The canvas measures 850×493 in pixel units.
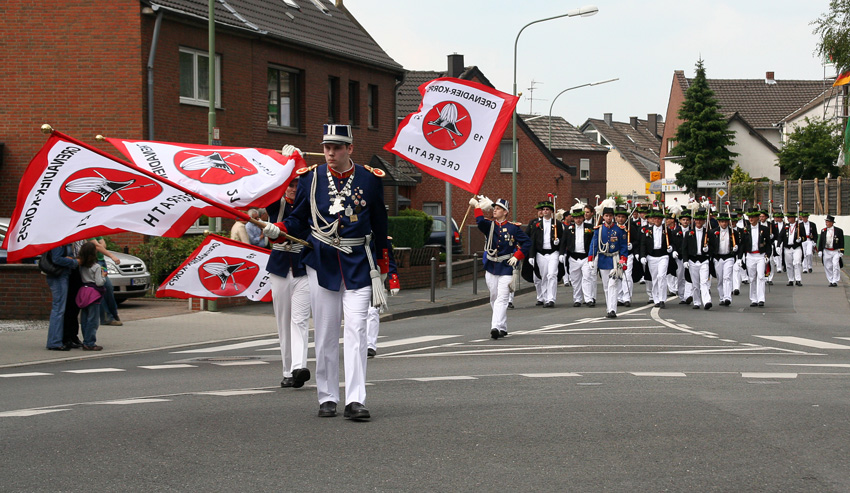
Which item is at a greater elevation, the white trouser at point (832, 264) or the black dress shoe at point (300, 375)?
the white trouser at point (832, 264)

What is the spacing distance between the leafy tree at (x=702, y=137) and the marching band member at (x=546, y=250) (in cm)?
5215

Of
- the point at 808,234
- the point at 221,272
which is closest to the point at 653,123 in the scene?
the point at 808,234

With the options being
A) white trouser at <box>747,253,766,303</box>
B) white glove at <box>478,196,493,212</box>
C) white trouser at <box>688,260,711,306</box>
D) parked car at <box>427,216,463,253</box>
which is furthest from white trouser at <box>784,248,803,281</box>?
white glove at <box>478,196,493,212</box>

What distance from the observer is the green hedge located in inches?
1295

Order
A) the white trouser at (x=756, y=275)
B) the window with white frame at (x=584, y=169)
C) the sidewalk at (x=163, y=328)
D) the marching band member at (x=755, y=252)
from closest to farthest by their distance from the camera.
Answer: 1. the sidewalk at (x=163, y=328)
2. the white trouser at (x=756, y=275)
3. the marching band member at (x=755, y=252)
4. the window with white frame at (x=584, y=169)

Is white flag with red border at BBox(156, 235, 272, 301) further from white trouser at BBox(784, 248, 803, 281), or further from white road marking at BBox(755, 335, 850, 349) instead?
white trouser at BBox(784, 248, 803, 281)

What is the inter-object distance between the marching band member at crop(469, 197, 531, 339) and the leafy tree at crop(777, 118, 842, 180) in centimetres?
4752

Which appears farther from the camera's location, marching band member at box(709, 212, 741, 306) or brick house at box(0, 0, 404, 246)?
brick house at box(0, 0, 404, 246)

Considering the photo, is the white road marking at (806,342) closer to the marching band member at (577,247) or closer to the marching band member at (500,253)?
the marching band member at (500,253)

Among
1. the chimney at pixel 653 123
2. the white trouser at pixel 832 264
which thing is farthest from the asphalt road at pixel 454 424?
the chimney at pixel 653 123

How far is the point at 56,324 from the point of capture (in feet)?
45.5

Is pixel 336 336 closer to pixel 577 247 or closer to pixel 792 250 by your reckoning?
pixel 577 247

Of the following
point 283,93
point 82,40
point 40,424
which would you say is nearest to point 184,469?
point 40,424

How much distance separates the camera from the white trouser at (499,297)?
1508 centimetres
